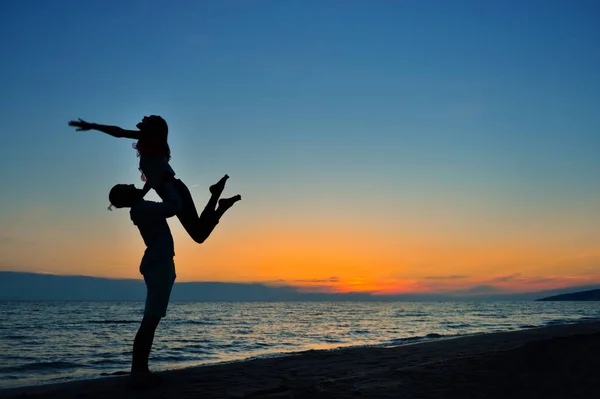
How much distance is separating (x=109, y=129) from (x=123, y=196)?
68 cm

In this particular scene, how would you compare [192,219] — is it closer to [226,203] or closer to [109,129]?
[226,203]

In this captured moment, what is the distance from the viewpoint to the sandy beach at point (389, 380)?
445 centimetres

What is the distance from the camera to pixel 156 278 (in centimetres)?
458

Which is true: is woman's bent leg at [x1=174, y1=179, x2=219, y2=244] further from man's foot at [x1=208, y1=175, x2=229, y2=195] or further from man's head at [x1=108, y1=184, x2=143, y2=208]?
man's head at [x1=108, y1=184, x2=143, y2=208]

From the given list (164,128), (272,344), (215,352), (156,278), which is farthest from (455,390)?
(272,344)

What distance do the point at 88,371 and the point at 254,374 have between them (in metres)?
6.24

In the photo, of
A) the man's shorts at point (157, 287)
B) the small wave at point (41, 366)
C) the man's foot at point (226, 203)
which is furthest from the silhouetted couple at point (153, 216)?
the small wave at point (41, 366)

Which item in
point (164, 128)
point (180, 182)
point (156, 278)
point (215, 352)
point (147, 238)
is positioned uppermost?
point (164, 128)

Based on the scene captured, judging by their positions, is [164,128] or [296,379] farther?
[296,379]

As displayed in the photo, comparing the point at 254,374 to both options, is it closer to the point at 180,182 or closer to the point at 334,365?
the point at 334,365

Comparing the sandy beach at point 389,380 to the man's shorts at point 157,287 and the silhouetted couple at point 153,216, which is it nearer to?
the silhouetted couple at point 153,216

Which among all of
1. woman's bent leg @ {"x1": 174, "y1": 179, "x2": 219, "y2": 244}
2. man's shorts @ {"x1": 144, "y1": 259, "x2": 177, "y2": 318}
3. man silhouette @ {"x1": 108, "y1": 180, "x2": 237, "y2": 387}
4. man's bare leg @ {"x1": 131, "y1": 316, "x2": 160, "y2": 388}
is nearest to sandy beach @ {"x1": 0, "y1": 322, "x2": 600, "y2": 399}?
man's bare leg @ {"x1": 131, "y1": 316, "x2": 160, "y2": 388}

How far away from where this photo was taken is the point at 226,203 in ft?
16.9

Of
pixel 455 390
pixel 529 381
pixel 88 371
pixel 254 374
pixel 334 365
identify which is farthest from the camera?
pixel 88 371
